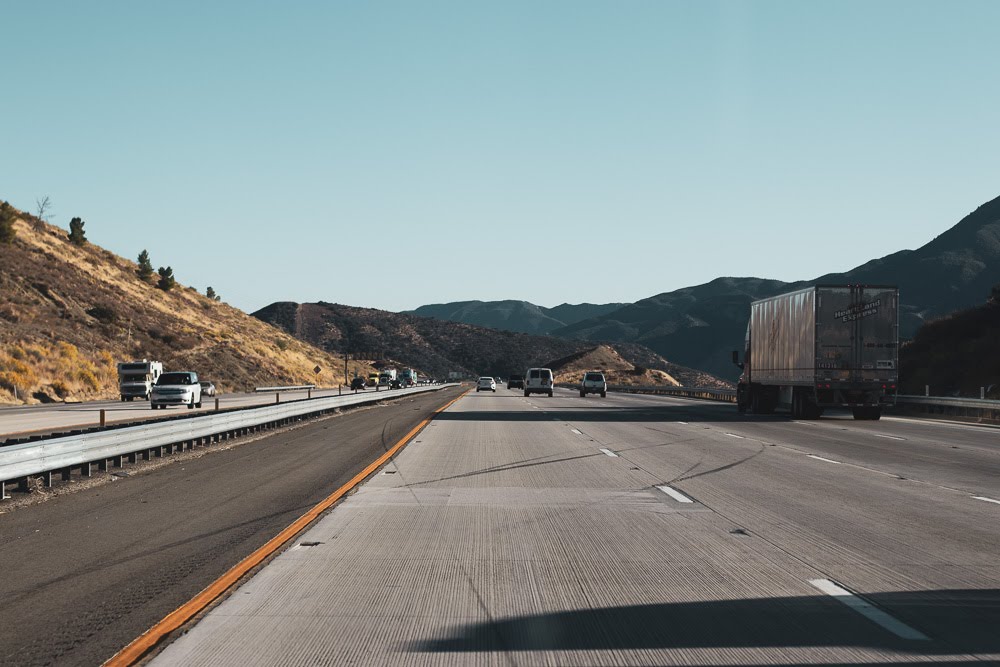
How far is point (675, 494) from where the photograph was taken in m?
13.4

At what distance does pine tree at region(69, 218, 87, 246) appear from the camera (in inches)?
3666

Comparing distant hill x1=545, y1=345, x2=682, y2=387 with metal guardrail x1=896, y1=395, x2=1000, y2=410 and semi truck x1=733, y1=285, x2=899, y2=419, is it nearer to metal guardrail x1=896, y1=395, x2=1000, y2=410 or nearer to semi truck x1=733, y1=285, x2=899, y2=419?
metal guardrail x1=896, y1=395, x2=1000, y2=410

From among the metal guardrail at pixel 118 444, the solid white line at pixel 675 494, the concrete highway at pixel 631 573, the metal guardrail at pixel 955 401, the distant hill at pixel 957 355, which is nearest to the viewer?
the concrete highway at pixel 631 573

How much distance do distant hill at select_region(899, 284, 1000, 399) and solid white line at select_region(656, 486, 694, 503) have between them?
120 feet

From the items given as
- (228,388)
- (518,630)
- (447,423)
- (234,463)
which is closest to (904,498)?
(518,630)

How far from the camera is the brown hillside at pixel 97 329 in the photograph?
5747cm

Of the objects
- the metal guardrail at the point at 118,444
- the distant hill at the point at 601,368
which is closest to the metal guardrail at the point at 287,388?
the metal guardrail at the point at 118,444

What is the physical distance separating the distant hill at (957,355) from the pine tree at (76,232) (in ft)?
230

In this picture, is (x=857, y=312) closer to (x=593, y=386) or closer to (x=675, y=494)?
(x=675, y=494)

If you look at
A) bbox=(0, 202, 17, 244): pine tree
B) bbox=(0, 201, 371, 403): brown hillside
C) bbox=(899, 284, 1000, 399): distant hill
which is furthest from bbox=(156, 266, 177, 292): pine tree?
bbox=(899, 284, 1000, 399): distant hill

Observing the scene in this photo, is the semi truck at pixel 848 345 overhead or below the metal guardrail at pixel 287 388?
overhead

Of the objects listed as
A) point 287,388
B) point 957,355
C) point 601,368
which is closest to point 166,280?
point 287,388

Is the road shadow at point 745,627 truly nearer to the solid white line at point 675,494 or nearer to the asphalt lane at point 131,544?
the asphalt lane at point 131,544

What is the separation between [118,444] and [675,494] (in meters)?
8.73
